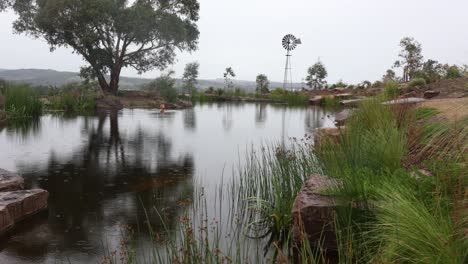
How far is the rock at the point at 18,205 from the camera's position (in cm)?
322

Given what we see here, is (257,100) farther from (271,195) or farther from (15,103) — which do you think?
(271,195)

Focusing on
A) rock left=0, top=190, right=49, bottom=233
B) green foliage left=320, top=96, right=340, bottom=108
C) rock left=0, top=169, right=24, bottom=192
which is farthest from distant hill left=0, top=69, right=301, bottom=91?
rock left=0, top=190, right=49, bottom=233

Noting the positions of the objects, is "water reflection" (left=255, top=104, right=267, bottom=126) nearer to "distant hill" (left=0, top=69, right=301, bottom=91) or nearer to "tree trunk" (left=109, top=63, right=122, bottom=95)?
"tree trunk" (left=109, top=63, right=122, bottom=95)

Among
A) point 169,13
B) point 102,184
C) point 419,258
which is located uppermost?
point 169,13

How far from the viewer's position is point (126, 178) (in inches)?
192

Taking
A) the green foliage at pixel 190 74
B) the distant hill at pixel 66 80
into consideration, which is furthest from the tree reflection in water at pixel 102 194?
the green foliage at pixel 190 74

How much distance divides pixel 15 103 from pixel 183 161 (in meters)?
6.84

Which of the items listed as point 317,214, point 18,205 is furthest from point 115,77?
point 317,214

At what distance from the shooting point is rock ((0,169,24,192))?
3.89 metres

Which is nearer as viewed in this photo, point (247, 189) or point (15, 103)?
point (247, 189)

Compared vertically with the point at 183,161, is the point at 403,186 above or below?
above

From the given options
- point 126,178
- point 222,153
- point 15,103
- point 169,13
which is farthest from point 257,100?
point 126,178

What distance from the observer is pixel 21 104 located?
1094 cm

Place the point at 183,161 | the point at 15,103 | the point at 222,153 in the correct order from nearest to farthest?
the point at 183,161, the point at 222,153, the point at 15,103
